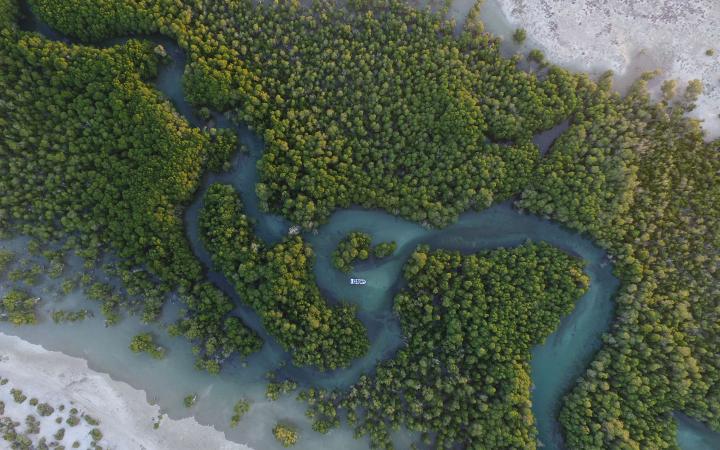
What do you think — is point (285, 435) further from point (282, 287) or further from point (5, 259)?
point (5, 259)

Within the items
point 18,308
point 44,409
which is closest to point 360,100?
point 18,308

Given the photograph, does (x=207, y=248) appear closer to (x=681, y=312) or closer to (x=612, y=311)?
(x=612, y=311)

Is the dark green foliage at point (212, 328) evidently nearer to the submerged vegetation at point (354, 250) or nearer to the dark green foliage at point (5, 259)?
the submerged vegetation at point (354, 250)

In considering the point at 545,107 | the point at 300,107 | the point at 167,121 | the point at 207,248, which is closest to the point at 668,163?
the point at 545,107

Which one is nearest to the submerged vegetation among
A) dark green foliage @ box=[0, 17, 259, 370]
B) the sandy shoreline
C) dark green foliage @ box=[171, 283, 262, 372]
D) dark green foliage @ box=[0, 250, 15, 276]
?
dark green foliage @ box=[171, 283, 262, 372]

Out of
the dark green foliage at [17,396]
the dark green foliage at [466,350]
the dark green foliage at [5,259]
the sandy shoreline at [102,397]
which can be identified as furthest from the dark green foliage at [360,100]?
the dark green foliage at [17,396]
